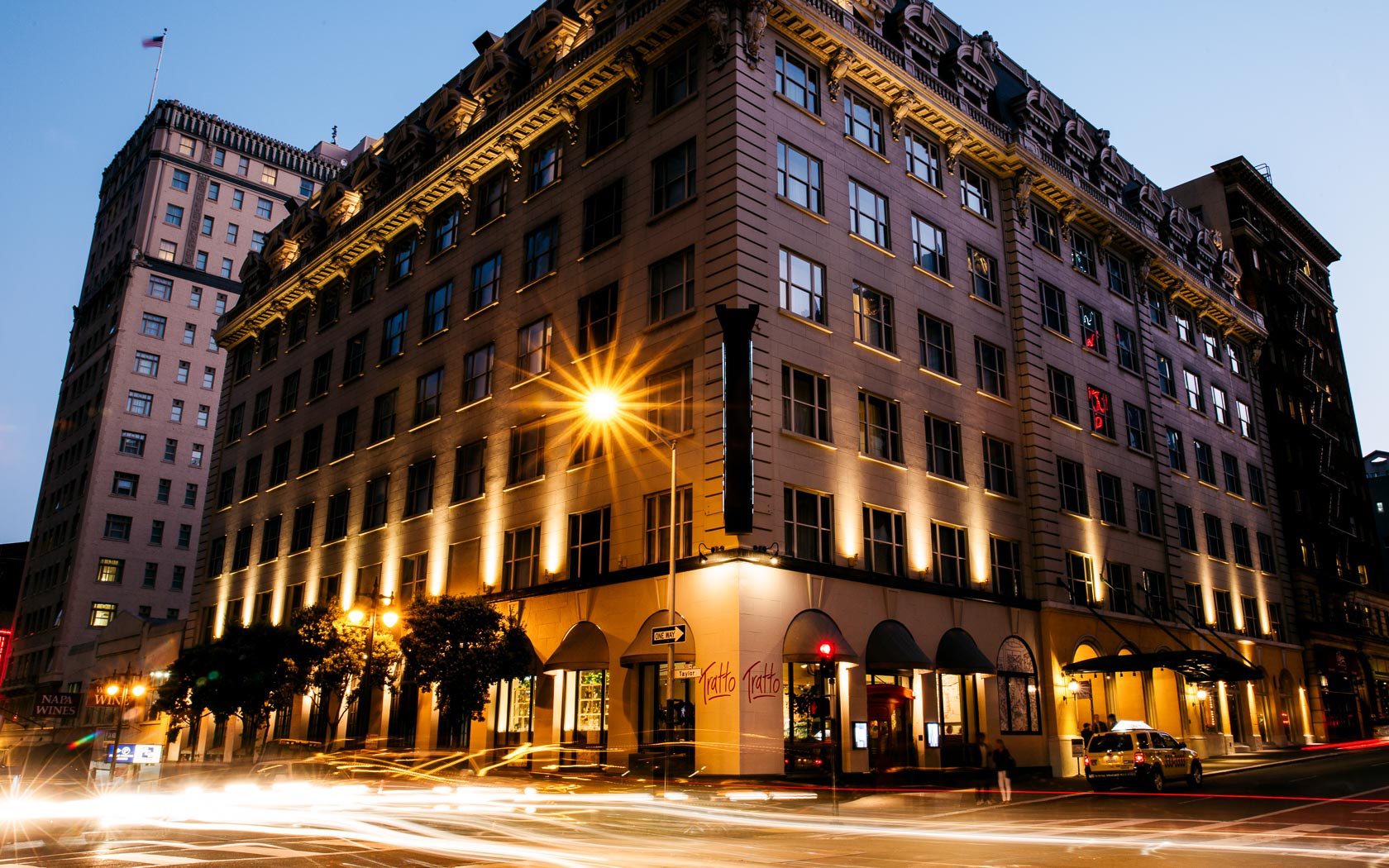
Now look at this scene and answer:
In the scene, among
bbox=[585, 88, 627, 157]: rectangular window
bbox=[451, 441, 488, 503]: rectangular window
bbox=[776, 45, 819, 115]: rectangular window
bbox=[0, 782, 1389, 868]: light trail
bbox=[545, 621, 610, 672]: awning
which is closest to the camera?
bbox=[0, 782, 1389, 868]: light trail

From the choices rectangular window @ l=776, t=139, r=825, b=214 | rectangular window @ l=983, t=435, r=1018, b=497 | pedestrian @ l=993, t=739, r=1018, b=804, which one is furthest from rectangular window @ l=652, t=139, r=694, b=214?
pedestrian @ l=993, t=739, r=1018, b=804

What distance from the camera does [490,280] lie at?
40.7 metres

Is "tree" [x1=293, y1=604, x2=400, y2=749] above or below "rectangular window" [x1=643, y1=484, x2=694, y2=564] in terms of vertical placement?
below

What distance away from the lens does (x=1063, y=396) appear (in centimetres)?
4181

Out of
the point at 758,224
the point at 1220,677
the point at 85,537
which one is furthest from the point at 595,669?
the point at 85,537

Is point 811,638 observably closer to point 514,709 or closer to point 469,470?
point 514,709

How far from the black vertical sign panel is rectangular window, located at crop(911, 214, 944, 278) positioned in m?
10.3

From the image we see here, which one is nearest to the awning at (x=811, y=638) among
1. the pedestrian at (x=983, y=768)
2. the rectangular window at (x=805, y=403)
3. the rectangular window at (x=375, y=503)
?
the pedestrian at (x=983, y=768)

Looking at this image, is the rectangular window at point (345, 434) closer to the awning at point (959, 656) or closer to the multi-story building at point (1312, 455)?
the awning at point (959, 656)

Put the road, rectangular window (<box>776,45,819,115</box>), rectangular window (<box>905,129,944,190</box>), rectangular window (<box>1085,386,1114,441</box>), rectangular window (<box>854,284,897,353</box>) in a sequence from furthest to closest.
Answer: rectangular window (<box>1085,386,1114,441</box>)
rectangular window (<box>905,129,944,190</box>)
rectangular window (<box>854,284,897,353</box>)
rectangular window (<box>776,45,819,115</box>)
the road

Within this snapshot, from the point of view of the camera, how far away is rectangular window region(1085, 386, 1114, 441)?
4322cm

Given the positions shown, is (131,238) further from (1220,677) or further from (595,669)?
(1220,677)

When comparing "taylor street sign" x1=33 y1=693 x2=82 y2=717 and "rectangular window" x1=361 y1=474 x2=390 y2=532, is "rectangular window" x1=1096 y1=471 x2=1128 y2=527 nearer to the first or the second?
"rectangular window" x1=361 y1=474 x2=390 y2=532

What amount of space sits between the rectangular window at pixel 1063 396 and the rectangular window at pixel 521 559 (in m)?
21.7
